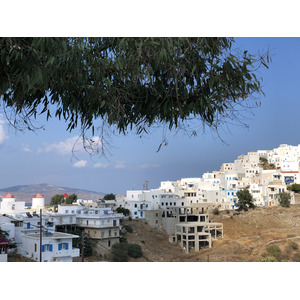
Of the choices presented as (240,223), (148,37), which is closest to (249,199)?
(240,223)

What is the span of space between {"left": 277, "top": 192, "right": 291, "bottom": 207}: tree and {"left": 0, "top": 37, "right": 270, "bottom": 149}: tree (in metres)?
10.7

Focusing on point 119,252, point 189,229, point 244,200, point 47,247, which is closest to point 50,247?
point 47,247

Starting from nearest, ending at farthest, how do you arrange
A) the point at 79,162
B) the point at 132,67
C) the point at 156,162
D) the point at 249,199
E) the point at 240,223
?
1. the point at 132,67
2. the point at 79,162
3. the point at 156,162
4. the point at 240,223
5. the point at 249,199

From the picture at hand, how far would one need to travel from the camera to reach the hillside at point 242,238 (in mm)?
7312

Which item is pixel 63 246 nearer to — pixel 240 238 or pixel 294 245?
pixel 240 238

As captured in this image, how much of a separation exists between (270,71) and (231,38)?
10.9 ft

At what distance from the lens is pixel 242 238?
9.39 m

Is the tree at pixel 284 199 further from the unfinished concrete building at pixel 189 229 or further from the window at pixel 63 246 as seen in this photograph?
the window at pixel 63 246

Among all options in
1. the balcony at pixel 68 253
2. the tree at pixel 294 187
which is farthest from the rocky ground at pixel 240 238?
the tree at pixel 294 187

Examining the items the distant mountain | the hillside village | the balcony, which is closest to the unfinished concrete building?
the hillside village

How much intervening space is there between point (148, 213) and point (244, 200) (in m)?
5.00

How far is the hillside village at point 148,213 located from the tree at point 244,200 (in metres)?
0.15
